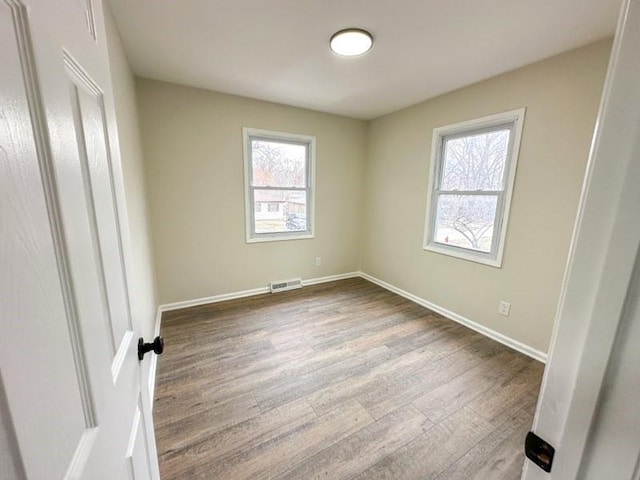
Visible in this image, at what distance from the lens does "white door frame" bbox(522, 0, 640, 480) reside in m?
0.36

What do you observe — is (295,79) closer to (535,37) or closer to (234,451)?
(535,37)

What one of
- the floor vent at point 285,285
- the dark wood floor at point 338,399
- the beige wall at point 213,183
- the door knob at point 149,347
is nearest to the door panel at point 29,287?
the door knob at point 149,347

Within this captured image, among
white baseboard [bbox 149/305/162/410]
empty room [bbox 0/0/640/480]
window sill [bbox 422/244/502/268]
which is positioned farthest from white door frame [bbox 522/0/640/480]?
A: window sill [bbox 422/244/502/268]

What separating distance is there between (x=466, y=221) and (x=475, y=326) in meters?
1.11

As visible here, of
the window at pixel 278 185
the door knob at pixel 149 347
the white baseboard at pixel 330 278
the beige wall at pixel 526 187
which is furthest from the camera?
the white baseboard at pixel 330 278

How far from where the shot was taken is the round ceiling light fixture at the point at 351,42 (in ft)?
5.86

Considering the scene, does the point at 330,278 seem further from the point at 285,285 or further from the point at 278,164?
the point at 278,164

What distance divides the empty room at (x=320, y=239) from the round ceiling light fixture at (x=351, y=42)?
0.02m

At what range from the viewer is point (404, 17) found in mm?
1637

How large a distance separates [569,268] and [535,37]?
228 cm

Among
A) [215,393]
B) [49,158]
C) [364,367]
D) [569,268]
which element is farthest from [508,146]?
[215,393]

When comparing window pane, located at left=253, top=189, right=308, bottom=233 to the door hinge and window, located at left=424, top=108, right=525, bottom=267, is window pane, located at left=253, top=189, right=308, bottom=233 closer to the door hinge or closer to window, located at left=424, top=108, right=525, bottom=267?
window, located at left=424, top=108, right=525, bottom=267

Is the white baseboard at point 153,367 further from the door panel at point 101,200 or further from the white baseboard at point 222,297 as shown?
the door panel at point 101,200

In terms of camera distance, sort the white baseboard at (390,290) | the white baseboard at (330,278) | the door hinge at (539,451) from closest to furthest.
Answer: the door hinge at (539,451) < the white baseboard at (390,290) < the white baseboard at (330,278)
